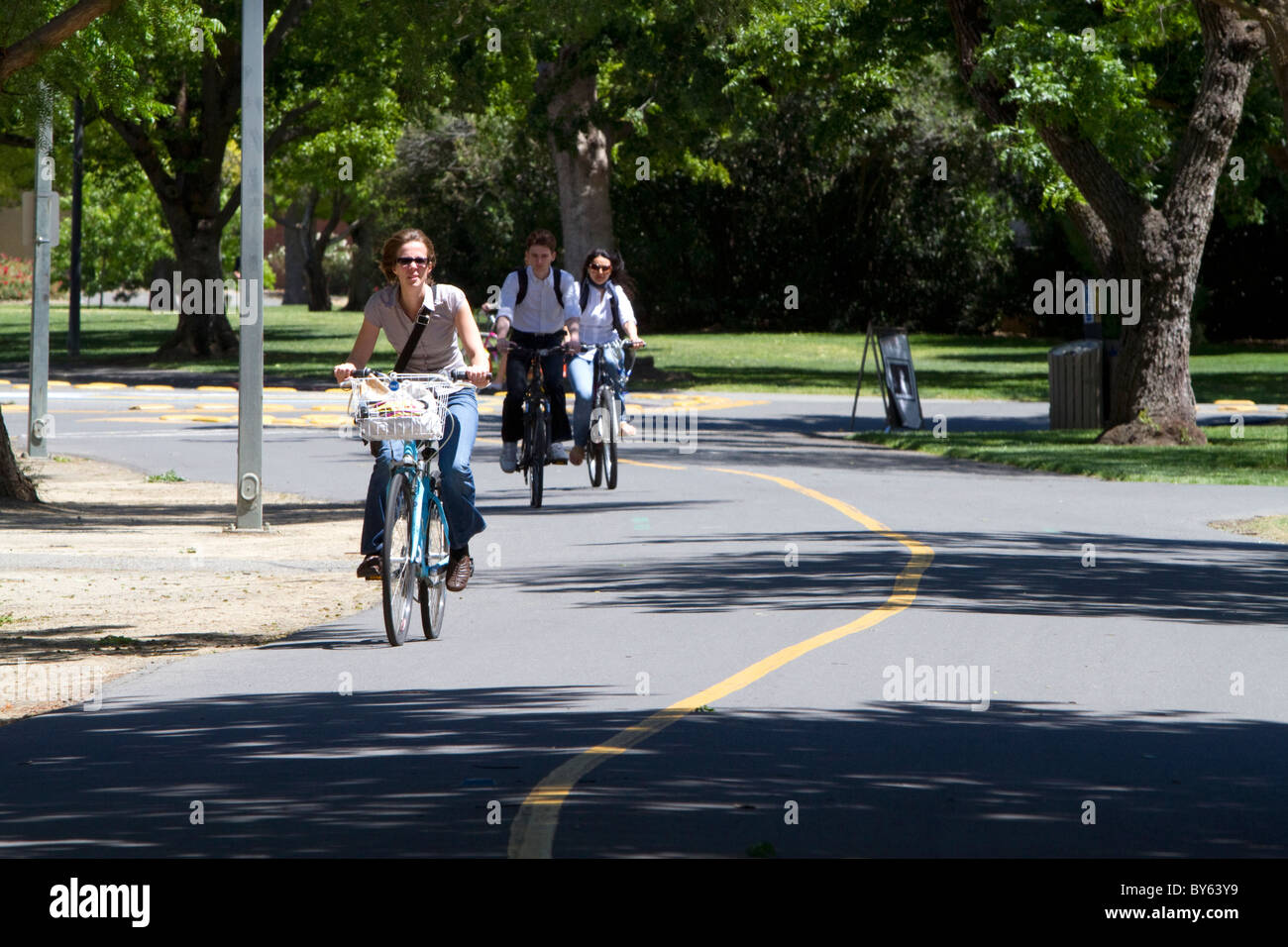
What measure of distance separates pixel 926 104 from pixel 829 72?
19.9 m

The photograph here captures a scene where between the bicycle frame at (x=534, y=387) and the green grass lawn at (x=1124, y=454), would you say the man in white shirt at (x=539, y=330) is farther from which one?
the green grass lawn at (x=1124, y=454)

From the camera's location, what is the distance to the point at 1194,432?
23953 millimetres

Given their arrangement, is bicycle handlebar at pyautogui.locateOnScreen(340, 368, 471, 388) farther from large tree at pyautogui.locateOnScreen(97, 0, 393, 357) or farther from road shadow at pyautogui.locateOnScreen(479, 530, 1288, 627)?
large tree at pyautogui.locateOnScreen(97, 0, 393, 357)

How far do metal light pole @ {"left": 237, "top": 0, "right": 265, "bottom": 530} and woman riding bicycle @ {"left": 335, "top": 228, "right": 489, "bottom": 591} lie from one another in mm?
4777

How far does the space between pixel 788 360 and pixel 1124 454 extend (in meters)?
23.3

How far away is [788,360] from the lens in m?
45.5

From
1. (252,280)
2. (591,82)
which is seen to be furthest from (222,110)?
(252,280)

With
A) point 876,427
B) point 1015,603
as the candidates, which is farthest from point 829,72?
point 1015,603

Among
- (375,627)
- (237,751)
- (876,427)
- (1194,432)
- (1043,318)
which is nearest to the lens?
(237,751)

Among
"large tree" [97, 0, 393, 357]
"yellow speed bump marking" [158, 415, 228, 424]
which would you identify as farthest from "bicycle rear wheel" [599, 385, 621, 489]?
"large tree" [97, 0, 393, 357]

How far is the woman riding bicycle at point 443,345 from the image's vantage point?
1018cm

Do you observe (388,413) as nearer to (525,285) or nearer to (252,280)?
(252,280)

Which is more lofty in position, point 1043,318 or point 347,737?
point 1043,318

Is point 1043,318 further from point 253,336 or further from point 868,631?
point 868,631
